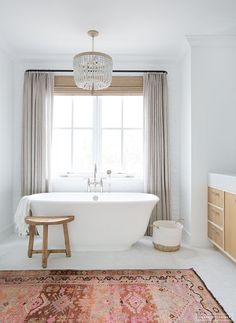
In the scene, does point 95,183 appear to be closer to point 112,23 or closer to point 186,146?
point 186,146

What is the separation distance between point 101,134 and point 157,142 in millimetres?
918

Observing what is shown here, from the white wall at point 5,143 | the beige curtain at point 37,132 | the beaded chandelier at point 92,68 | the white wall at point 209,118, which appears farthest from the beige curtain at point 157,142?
the white wall at point 5,143

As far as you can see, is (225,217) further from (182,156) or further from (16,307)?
(16,307)

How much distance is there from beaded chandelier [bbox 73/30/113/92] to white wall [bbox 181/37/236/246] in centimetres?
122

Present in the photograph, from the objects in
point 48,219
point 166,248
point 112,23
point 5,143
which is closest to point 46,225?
point 48,219

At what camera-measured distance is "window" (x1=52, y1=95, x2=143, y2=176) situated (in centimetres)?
411

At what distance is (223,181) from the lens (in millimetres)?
2904

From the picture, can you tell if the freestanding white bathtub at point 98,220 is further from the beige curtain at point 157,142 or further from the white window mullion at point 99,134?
the white window mullion at point 99,134

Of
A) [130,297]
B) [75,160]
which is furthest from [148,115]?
[130,297]

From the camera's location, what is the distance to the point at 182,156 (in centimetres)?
381

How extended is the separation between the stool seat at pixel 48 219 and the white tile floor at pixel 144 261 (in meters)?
0.45

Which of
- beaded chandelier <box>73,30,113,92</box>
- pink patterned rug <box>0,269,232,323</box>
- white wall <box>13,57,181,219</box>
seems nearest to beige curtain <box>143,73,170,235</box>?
white wall <box>13,57,181,219</box>

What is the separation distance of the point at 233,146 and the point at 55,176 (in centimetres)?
266

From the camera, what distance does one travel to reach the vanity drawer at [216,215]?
294cm
